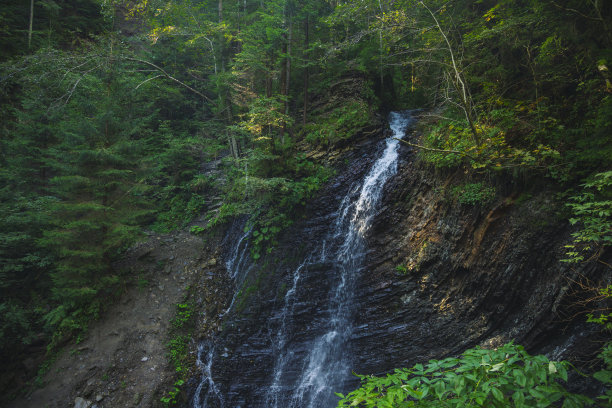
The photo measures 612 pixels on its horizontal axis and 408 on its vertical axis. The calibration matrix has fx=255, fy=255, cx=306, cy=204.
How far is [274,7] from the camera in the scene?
11867 millimetres

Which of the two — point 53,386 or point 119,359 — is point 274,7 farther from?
point 53,386

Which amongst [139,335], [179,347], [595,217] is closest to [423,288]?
[595,217]

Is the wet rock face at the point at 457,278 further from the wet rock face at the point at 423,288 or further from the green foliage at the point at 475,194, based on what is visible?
the green foliage at the point at 475,194

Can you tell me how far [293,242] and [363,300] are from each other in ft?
11.8

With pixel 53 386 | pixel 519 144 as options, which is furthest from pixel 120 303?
pixel 519 144

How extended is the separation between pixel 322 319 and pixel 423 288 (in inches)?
122

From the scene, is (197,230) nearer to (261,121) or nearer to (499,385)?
(261,121)

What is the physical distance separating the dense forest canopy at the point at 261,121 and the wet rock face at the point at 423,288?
30.2 inches

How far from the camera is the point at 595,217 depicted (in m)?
3.97

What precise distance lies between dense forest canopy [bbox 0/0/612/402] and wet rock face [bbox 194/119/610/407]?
0.77 meters

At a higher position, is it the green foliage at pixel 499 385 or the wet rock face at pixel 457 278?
the green foliage at pixel 499 385

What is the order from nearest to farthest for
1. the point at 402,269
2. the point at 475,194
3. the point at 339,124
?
the point at 475,194
the point at 402,269
the point at 339,124

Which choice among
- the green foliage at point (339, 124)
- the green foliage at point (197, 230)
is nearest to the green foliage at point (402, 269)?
the green foliage at point (339, 124)

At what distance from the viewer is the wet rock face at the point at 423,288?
4.73 metres
